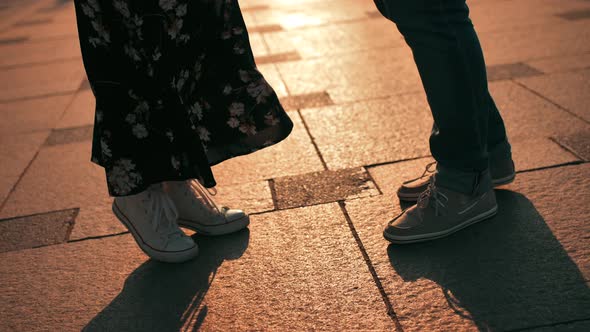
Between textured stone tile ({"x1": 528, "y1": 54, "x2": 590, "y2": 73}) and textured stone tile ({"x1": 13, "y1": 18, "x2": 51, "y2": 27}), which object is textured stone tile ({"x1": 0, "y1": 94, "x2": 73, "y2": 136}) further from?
textured stone tile ({"x1": 13, "y1": 18, "x2": 51, "y2": 27})

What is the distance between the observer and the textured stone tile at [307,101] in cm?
341

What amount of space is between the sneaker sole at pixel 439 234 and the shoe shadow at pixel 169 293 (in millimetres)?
457

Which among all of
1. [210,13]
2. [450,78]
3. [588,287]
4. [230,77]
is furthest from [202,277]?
[588,287]

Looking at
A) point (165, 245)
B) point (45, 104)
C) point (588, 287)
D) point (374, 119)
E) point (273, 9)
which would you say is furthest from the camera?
point (273, 9)

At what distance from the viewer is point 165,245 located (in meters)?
1.98

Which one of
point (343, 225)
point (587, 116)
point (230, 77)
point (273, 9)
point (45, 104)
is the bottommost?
point (273, 9)

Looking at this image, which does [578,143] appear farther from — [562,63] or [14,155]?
[14,155]

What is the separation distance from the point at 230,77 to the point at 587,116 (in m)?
1.60

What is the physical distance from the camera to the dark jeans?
181 centimetres

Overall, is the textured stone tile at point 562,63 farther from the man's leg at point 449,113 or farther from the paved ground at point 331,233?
the man's leg at point 449,113

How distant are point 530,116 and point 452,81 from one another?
115 cm

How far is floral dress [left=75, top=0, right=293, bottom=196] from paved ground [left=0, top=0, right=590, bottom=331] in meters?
0.30

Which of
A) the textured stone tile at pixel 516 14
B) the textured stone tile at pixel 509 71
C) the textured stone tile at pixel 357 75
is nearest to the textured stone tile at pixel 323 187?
the textured stone tile at pixel 357 75

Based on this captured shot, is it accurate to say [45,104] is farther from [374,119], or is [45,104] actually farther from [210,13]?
[210,13]
